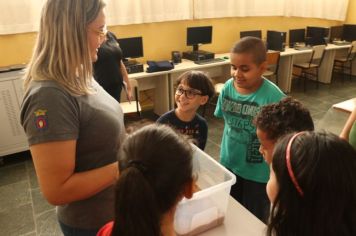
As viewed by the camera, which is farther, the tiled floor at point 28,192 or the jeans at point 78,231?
the tiled floor at point 28,192

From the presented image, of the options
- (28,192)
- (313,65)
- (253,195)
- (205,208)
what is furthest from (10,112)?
(313,65)

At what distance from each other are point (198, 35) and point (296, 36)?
2.32 meters

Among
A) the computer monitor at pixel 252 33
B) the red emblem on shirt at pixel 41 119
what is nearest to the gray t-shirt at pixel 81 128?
the red emblem on shirt at pixel 41 119

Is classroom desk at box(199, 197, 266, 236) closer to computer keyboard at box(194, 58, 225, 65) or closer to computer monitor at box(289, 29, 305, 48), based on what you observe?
computer keyboard at box(194, 58, 225, 65)

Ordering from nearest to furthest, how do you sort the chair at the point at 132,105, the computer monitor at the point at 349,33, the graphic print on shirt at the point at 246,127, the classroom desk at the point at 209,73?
the graphic print on shirt at the point at 246,127 → the chair at the point at 132,105 → the classroom desk at the point at 209,73 → the computer monitor at the point at 349,33

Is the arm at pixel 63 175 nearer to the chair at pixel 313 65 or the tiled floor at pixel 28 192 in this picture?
the tiled floor at pixel 28 192

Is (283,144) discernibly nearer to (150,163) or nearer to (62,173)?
(150,163)

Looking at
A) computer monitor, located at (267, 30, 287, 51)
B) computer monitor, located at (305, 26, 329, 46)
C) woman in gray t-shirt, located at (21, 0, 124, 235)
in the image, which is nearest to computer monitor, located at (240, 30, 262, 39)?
computer monitor, located at (267, 30, 287, 51)

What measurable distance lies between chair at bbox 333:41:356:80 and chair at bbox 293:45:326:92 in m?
0.51

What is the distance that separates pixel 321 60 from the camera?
18.9 ft

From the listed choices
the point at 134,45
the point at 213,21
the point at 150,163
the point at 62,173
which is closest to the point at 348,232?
the point at 150,163

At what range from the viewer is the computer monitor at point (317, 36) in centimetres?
571

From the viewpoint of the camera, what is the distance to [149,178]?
70 cm

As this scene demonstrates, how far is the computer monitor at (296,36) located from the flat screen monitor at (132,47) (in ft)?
10.2
